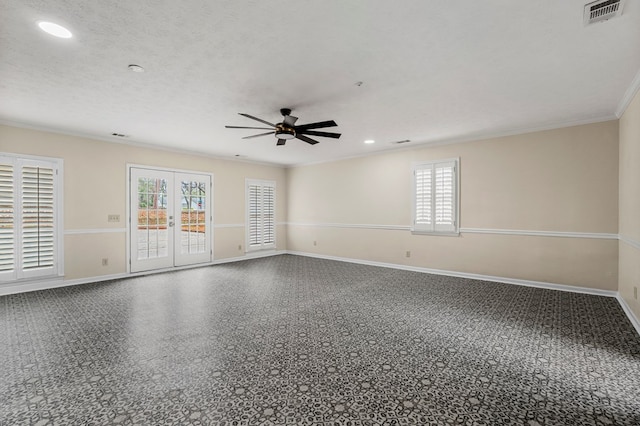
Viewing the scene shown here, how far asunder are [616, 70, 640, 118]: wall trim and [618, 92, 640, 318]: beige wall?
58 mm

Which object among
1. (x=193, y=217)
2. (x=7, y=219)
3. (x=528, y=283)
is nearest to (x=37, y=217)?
(x=7, y=219)

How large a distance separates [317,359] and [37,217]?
5.43m

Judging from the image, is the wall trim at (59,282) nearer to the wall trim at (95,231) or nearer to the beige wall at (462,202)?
the beige wall at (462,202)

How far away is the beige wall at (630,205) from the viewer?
11.3 feet

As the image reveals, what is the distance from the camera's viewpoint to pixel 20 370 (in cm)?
251

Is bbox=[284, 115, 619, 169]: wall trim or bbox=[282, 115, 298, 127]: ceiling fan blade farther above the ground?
bbox=[284, 115, 619, 169]: wall trim

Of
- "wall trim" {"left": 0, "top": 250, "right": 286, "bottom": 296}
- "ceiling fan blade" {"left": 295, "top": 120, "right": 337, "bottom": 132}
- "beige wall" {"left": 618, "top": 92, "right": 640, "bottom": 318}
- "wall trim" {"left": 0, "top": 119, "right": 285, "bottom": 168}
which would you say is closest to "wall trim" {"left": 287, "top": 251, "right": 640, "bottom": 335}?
"beige wall" {"left": 618, "top": 92, "right": 640, "bottom": 318}

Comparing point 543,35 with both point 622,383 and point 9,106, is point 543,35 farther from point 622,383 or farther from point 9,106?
point 9,106

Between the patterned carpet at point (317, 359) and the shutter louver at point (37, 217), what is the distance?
66cm

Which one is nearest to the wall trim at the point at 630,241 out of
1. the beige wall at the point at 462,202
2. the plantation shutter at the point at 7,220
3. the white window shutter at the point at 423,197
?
the beige wall at the point at 462,202

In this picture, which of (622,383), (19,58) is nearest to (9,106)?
(19,58)

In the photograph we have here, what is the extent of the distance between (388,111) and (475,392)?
3504 mm

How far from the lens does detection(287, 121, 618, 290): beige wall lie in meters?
4.69

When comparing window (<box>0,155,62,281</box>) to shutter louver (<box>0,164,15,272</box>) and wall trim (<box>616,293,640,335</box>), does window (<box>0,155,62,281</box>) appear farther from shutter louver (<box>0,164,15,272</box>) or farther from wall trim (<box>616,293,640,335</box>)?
wall trim (<box>616,293,640,335</box>)
